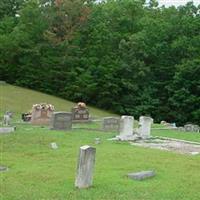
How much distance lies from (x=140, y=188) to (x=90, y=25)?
137 feet

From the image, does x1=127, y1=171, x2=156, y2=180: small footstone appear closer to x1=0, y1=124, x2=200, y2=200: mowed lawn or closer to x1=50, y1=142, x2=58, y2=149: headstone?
x1=0, y1=124, x2=200, y2=200: mowed lawn

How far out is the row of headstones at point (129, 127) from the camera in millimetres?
20078

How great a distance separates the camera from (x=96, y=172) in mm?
11656

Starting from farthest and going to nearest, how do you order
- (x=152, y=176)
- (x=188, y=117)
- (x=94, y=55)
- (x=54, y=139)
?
(x=94, y=55) < (x=188, y=117) < (x=54, y=139) < (x=152, y=176)

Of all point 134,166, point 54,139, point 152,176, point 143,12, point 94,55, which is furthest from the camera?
point 143,12

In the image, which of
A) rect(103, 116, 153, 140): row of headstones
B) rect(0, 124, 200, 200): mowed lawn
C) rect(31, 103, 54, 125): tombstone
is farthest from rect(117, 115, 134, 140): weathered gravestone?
rect(31, 103, 54, 125): tombstone

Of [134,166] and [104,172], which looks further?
[134,166]

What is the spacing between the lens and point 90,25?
50781 millimetres

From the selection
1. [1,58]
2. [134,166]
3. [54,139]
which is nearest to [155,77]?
[1,58]

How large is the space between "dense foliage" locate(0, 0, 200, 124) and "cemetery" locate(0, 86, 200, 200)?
84.1ft

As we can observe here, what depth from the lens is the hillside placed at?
35.3 metres

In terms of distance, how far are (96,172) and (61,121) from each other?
35.2 ft

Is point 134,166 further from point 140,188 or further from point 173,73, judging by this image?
point 173,73

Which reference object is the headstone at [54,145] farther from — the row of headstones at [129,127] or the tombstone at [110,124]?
the tombstone at [110,124]
